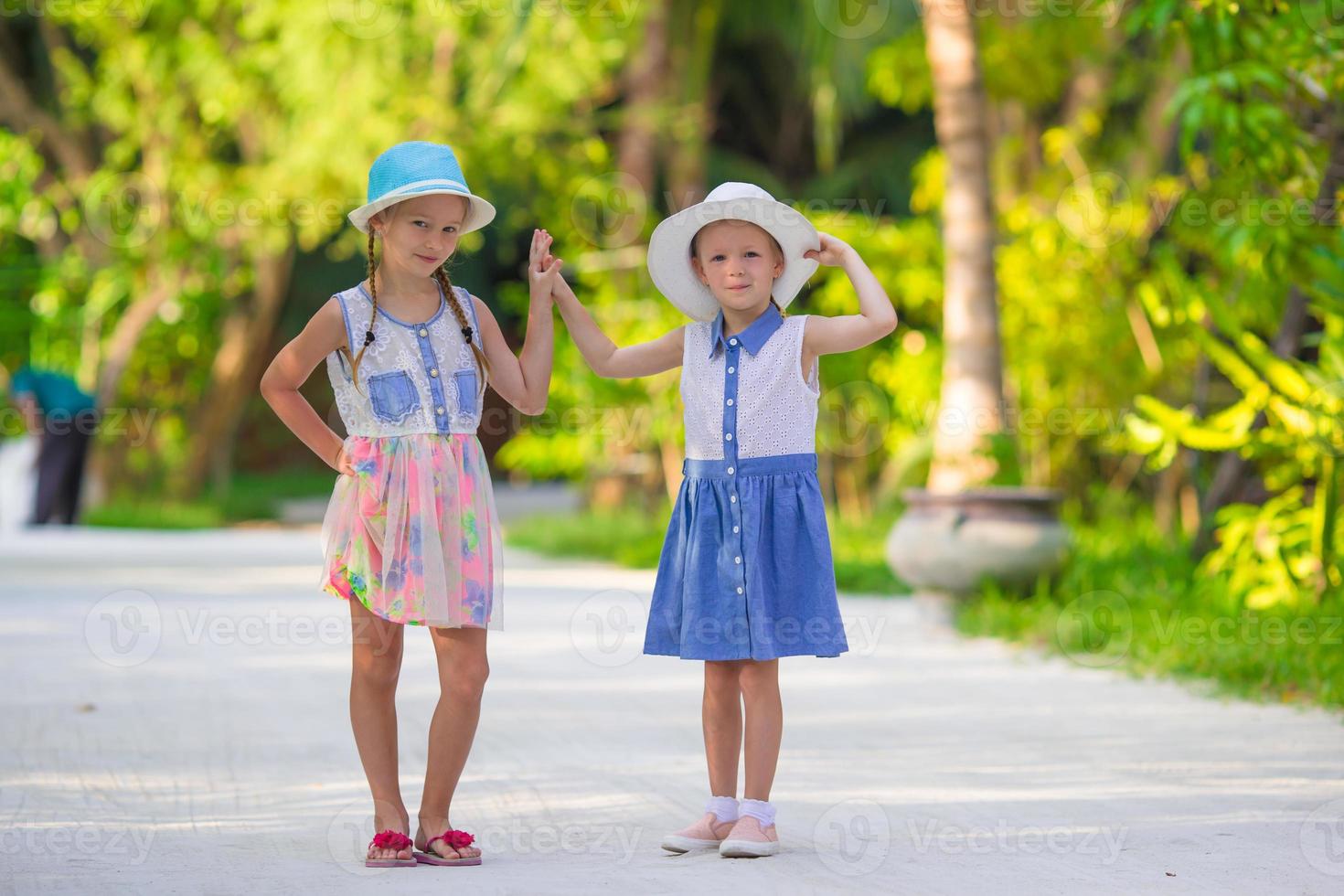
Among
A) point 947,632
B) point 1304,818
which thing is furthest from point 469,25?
point 1304,818

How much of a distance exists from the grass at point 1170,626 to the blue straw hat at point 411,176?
379 cm

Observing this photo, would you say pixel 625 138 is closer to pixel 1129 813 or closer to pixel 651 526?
pixel 651 526

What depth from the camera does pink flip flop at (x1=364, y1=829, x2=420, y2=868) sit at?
3.83 metres

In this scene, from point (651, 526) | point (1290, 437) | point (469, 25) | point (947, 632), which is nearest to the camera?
point (1290, 437)

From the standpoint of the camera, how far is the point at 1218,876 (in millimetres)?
3725

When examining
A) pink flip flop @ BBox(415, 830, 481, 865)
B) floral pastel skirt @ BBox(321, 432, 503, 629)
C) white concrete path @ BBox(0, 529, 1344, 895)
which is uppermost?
floral pastel skirt @ BBox(321, 432, 503, 629)

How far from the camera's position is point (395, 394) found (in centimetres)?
398

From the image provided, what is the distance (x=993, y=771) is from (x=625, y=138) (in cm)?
1129
